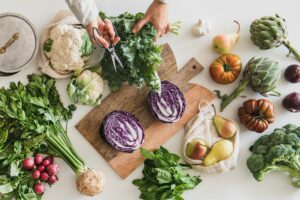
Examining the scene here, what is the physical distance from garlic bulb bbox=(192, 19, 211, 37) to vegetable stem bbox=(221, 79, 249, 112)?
0.32 metres

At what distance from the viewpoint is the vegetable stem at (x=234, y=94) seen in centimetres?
223

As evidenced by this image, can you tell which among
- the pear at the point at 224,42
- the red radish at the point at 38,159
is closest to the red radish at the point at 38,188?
the red radish at the point at 38,159

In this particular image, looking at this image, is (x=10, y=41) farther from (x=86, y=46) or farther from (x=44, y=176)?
(x=44, y=176)

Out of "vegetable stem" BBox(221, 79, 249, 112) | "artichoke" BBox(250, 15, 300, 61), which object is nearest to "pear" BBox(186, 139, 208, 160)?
"vegetable stem" BBox(221, 79, 249, 112)

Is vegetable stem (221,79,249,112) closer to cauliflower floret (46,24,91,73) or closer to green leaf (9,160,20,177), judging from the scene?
cauliflower floret (46,24,91,73)

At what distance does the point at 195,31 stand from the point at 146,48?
1.08 ft

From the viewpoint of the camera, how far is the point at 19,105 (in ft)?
6.59

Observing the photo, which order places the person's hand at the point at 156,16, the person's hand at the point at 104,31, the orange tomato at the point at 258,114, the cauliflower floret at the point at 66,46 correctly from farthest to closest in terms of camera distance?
the orange tomato at the point at 258,114 → the cauliflower floret at the point at 66,46 → the person's hand at the point at 156,16 → the person's hand at the point at 104,31

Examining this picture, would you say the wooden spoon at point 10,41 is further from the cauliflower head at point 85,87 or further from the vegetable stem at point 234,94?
the vegetable stem at point 234,94

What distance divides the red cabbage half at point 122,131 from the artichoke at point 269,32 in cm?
76

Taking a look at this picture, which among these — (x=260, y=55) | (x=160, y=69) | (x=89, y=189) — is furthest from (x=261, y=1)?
(x=89, y=189)

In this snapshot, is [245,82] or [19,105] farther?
[245,82]

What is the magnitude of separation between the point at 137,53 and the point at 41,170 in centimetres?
75

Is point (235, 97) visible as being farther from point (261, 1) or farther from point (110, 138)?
point (110, 138)
